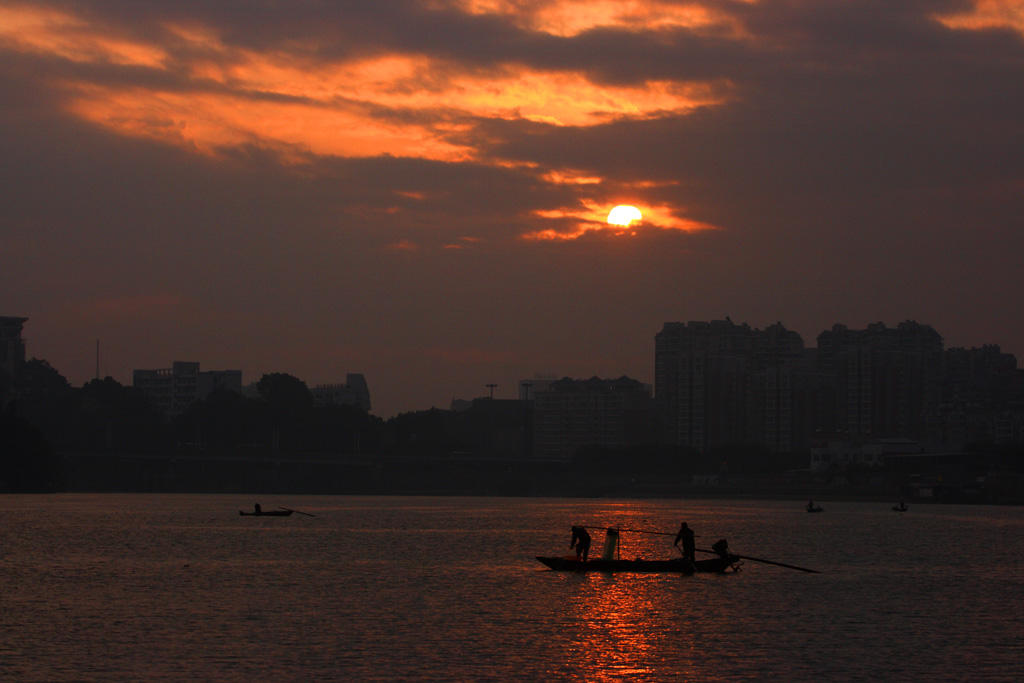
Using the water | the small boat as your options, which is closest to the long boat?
the small boat

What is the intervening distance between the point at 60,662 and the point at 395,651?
9.75m

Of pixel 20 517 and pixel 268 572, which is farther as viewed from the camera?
pixel 20 517

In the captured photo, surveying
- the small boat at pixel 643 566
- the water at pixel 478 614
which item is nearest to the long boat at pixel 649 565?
the small boat at pixel 643 566

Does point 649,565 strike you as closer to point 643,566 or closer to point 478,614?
point 643,566

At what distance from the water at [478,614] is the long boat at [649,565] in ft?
2.21

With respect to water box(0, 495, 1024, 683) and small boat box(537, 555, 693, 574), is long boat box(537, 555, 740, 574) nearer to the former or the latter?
small boat box(537, 555, 693, 574)

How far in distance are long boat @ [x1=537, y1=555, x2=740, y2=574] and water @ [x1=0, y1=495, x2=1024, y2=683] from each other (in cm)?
67

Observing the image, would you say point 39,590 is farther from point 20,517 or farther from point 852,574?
point 20,517

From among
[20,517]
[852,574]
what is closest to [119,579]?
[852,574]

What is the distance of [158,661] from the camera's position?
38688 mm

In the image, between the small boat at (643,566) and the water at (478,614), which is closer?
the water at (478,614)

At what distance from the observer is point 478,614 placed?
5084 centimetres

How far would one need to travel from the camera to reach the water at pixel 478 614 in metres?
38.7

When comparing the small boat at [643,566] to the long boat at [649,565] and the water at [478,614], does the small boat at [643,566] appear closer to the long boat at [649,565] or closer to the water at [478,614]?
the long boat at [649,565]
